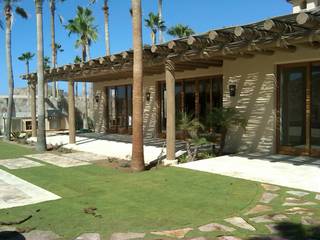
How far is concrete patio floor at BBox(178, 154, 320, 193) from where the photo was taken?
755 centimetres

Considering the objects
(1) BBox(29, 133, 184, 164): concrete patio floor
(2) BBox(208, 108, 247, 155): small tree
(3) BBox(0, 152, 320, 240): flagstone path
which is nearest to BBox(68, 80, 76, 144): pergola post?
(1) BBox(29, 133, 184, 164): concrete patio floor

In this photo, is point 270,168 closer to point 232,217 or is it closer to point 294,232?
point 232,217

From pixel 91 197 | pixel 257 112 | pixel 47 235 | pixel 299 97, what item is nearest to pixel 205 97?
pixel 257 112

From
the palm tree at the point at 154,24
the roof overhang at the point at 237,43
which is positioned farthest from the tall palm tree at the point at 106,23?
the roof overhang at the point at 237,43

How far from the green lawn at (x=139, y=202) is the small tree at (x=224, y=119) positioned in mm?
2423

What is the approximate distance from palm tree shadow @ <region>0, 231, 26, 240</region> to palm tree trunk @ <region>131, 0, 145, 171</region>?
15.5 feet

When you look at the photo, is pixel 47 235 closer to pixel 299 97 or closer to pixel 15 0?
pixel 299 97

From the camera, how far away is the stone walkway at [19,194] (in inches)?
262

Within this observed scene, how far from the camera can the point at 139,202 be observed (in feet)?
21.4

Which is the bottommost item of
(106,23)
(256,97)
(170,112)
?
(170,112)

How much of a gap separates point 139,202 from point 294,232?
2.66 m

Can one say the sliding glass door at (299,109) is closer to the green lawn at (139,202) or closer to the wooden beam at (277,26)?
the wooden beam at (277,26)

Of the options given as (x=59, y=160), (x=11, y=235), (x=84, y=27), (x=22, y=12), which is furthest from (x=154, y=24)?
(x=11, y=235)

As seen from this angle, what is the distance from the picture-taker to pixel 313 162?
9273 millimetres
